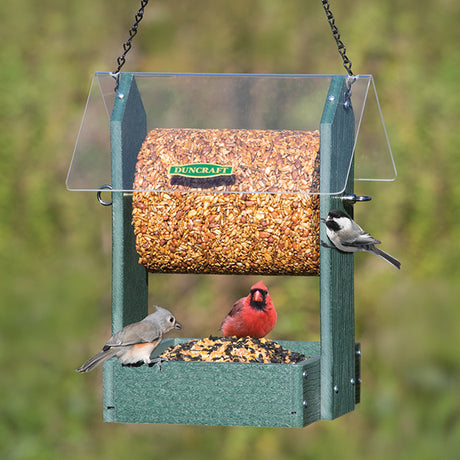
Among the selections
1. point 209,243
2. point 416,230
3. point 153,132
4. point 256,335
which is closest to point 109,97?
point 153,132

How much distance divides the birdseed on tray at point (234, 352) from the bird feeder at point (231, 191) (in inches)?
4.6

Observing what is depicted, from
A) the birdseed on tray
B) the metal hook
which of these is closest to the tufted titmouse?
the birdseed on tray

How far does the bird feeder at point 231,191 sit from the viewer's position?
3.34m

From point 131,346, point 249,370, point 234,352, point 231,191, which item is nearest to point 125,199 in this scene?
point 231,191

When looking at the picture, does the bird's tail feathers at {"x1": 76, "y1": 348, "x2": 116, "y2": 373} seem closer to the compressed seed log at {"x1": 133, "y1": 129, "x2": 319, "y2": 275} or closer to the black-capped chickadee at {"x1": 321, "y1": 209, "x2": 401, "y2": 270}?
the compressed seed log at {"x1": 133, "y1": 129, "x2": 319, "y2": 275}

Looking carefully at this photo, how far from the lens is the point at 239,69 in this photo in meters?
6.52

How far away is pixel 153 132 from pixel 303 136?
2.26 feet

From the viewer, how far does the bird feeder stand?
10.9 feet

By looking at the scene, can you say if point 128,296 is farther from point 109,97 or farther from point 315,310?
point 315,310

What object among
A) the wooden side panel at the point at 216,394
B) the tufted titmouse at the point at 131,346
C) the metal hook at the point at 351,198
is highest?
the metal hook at the point at 351,198

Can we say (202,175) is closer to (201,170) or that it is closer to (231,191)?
(201,170)

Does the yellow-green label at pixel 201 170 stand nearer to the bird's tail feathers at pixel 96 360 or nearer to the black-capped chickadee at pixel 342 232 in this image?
the black-capped chickadee at pixel 342 232

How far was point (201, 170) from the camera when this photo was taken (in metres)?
3.50

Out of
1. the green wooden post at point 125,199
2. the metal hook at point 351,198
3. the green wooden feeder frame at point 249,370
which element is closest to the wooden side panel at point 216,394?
the green wooden feeder frame at point 249,370
